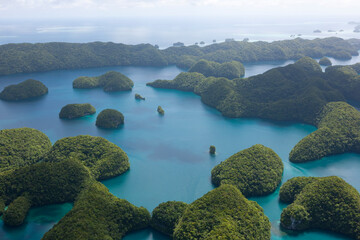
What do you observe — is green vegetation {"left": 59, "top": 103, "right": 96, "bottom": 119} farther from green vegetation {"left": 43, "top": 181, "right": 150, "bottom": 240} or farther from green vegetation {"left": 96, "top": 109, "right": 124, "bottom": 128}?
green vegetation {"left": 43, "top": 181, "right": 150, "bottom": 240}

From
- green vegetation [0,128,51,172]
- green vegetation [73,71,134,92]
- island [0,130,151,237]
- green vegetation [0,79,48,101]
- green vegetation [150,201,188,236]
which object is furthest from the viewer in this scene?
green vegetation [73,71,134,92]

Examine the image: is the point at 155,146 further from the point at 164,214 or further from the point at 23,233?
the point at 23,233

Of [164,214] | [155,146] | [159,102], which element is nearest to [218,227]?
[164,214]

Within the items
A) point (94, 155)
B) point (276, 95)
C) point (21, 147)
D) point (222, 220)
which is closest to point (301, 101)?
point (276, 95)

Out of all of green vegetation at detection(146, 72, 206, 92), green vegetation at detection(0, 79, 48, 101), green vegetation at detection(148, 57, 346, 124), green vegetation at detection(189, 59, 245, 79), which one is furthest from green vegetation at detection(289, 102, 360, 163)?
green vegetation at detection(0, 79, 48, 101)

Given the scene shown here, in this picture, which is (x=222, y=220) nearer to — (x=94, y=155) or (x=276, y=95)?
(x=94, y=155)

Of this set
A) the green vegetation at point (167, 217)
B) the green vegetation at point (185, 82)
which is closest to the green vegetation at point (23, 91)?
the green vegetation at point (185, 82)

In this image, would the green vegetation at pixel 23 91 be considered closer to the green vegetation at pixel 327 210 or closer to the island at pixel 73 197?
the island at pixel 73 197
